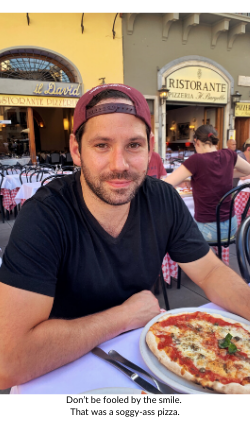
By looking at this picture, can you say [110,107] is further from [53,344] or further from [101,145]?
[53,344]

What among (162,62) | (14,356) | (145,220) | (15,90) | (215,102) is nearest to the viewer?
(14,356)

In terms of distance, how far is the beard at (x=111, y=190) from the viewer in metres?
1.06

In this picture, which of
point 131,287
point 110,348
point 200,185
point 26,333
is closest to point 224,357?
point 110,348

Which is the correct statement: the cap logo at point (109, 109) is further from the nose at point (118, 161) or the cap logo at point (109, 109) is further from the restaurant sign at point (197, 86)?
the restaurant sign at point (197, 86)

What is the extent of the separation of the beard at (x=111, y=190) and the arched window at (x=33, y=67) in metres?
10.1

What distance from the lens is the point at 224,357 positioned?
30.5 inches

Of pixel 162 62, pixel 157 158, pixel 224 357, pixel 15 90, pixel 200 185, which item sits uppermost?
pixel 162 62

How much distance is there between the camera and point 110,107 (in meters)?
1.02

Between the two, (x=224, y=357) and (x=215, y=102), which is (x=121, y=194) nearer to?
(x=224, y=357)

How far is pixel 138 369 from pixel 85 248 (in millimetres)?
458

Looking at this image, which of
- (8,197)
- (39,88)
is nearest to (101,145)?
(8,197)

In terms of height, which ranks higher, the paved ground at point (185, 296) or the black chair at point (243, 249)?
the black chair at point (243, 249)

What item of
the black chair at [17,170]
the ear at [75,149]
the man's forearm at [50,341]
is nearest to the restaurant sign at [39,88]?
the black chair at [17,170]
